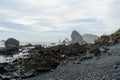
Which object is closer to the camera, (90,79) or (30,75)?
(90,79)

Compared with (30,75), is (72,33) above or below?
above

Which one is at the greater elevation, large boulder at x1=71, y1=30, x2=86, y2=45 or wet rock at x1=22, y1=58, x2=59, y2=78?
large boulder at x1=71, y1=30, x2=86, y2=45

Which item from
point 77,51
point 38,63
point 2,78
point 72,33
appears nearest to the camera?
point 2,78

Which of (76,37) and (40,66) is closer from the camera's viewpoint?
(40,66)

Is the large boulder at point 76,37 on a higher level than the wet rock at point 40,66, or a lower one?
higher

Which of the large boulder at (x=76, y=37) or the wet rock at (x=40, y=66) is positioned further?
the large boulder at (x=76, y=37)

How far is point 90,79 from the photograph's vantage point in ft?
48.2

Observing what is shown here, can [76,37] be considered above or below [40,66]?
above

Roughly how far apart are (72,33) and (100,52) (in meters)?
113

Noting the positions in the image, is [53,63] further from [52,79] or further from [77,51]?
[77,51]

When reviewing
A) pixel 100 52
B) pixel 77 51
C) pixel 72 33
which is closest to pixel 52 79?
pixel 100 52

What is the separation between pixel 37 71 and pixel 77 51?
45.8ft

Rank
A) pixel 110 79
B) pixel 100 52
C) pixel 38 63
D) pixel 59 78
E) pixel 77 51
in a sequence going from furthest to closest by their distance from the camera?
pixel 77 51 < pixel 100 52 < pixel 38 63 < pixel 59 78 < pixel 110 79

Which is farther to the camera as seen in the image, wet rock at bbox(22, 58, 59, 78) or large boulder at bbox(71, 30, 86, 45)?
large boulder at bbox(71, 30, 86, 45)
